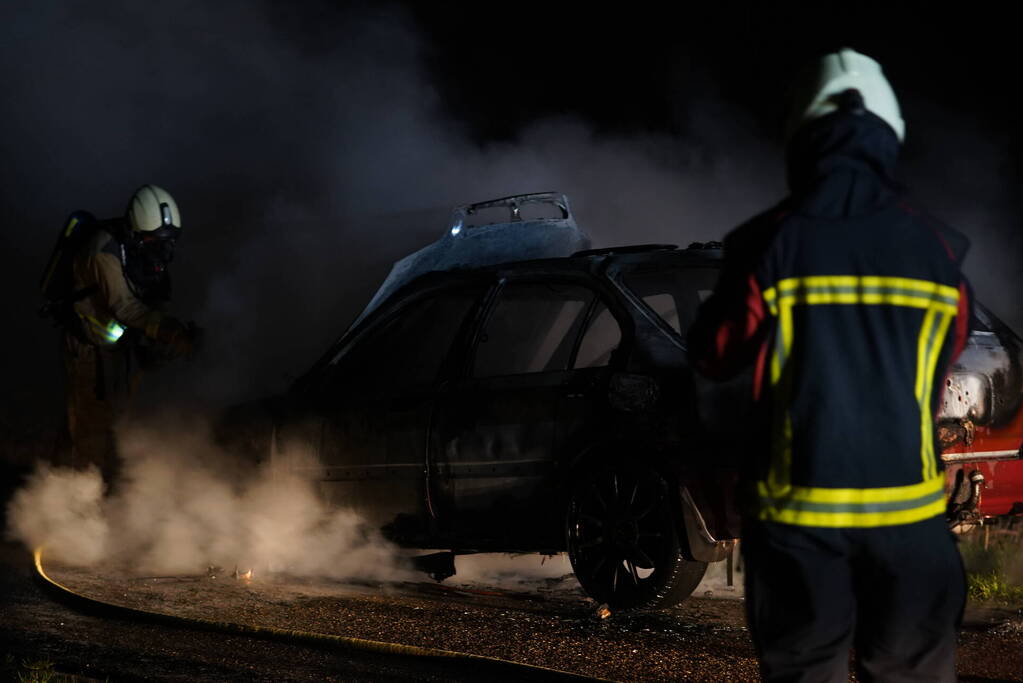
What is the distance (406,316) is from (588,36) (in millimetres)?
11022

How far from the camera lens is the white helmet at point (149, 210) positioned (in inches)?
297

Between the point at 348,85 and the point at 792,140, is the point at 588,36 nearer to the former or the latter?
the point at 348,85

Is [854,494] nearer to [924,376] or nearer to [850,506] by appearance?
[850,506]

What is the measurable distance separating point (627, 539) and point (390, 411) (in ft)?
4.59

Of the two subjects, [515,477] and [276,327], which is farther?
[276,327]

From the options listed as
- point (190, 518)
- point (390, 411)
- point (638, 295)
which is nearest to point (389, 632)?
point (390, 411)

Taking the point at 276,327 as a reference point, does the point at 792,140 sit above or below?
below

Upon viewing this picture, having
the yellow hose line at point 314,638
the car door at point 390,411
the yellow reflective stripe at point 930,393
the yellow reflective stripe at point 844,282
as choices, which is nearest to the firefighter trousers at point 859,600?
the yellow reflective stripe at point 930,393

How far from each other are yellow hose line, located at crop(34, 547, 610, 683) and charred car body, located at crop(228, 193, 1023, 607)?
863 millimetres

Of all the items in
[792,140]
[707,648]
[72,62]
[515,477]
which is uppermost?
[72,62]

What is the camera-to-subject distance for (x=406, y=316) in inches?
258

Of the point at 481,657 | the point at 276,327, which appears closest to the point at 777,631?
the point at 481,657

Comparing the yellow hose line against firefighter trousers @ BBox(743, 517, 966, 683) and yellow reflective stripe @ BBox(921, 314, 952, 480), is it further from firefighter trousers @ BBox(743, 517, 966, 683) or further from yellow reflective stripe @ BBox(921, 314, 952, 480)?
yellow reflective stripe @ BBox(921, 314, 952, 480)

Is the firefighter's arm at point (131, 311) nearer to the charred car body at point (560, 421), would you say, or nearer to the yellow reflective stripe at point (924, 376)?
the charred car body at point (560, 421)
